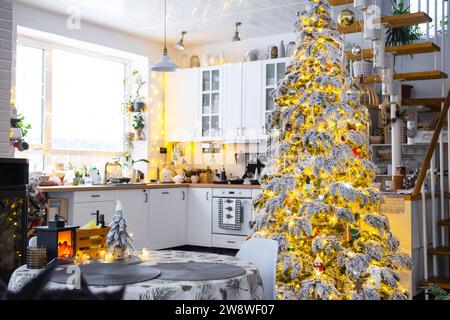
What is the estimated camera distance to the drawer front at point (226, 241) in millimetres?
6832

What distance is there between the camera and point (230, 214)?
6.82 meters

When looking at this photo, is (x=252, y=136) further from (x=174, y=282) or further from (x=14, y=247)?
(x=174, y=282)

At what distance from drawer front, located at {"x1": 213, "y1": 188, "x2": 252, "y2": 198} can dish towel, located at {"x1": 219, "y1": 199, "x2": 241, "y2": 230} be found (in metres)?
0.07

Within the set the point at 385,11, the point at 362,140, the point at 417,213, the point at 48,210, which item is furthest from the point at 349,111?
the point at 385,11

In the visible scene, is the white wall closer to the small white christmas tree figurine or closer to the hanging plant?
the small white christmas tree figurine

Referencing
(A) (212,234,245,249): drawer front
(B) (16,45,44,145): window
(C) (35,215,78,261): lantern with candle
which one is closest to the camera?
(C) (35,215,78,261): lantern with candle

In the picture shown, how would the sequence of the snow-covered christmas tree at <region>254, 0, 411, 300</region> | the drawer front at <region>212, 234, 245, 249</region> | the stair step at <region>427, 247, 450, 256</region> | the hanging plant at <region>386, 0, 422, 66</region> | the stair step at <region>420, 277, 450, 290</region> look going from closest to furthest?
the snow-covered christmas tree at <region>254, 0, 411, 300</region> < the stair step at <region>420, 277, 450, 290</region> < the stair step at <region>427, 247, 450, 256</region> < the hanging plant at <region>386, 0, 422, 66</region> < the drawer front at <region>212, 234, 245, 249</region>

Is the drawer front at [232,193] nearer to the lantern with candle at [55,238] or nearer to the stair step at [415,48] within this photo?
the stair step at [415,48]

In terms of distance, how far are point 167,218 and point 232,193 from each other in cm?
89

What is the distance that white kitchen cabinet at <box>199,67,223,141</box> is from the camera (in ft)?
24.4

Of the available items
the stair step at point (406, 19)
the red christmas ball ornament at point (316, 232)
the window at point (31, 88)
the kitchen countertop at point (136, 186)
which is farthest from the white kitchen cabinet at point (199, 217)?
the red christmas ball ornament at point (316, 232)

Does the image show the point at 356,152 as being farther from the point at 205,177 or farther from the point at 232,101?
the point at 205,177

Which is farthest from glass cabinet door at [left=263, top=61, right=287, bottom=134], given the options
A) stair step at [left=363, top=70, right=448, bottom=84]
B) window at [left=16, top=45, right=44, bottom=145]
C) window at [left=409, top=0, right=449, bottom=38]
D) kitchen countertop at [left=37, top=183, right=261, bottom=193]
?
window at [left=16, top=45, right=44, bottom=145]

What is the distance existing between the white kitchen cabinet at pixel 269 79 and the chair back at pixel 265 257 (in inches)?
166
